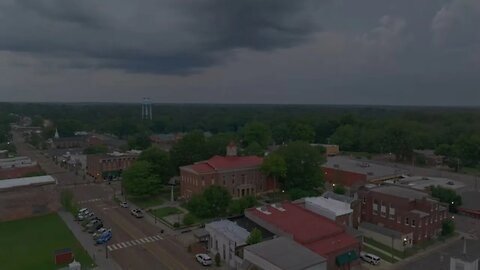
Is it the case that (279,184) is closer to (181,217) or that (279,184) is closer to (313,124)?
(181,217)

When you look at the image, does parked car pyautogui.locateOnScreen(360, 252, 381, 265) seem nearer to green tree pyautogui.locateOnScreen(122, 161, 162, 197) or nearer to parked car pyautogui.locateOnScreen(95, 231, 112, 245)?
parked car pyautogui.locateOnScreen(95, 231, 112, 245)

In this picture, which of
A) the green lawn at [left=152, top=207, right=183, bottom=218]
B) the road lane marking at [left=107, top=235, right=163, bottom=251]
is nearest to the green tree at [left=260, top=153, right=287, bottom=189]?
the green lawn at [left=152, top=207, right=183, bottom=218]

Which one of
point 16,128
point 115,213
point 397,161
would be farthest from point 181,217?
point 16,128

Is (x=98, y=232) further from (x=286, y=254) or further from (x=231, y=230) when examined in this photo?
(x=286, y=254)

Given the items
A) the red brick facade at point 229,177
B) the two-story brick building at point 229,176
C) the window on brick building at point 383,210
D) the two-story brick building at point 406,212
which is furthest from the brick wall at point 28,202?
the window on brick building at point 383,210

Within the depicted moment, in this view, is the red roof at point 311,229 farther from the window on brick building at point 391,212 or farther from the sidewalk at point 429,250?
the window on brick building at point 391,212

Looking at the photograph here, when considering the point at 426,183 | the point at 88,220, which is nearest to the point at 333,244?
the point at 88,220
